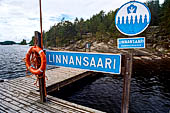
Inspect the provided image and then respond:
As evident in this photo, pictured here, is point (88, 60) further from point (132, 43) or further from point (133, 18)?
point (133, 18)

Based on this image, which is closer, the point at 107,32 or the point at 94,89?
the point at 94,89

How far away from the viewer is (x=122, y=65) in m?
2.93

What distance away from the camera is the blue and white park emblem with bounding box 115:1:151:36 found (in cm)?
227

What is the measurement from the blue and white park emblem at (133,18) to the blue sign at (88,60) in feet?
2.47

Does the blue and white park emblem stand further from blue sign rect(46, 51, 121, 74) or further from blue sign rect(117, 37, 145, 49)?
blue sign rect(46, 51, 121, 74)

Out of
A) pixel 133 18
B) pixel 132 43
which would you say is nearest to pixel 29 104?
pixel 132 43

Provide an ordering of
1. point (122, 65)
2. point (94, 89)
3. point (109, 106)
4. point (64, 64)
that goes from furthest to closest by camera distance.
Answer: point (94, 89) < point (109, 106) < point (64, 64) < point (122, 65)

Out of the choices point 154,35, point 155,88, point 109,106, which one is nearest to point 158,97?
point 155,88

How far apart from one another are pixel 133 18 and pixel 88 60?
163 cm

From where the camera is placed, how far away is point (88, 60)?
3.40m

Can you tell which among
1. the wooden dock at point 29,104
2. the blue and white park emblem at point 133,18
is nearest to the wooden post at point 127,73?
the blue and white park emblem at point 133,18

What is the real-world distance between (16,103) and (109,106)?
429 cm

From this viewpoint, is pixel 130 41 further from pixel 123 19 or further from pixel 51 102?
pixel 51 102

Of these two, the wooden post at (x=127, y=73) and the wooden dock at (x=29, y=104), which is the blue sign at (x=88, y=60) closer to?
the wooden post at (x=127, y=73)
